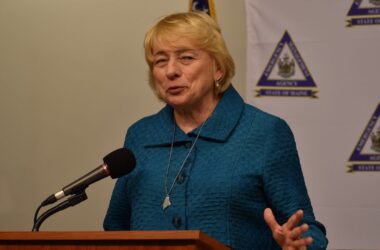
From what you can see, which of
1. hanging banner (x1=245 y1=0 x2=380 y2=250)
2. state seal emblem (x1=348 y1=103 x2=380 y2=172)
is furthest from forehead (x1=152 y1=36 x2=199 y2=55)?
state seal emblem (x1=348 y1=103 x2=380 y2=172)

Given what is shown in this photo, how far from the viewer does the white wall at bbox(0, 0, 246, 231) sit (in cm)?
405

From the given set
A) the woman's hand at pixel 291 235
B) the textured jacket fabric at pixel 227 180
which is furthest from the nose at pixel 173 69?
the woman's hand at pixel 291 235

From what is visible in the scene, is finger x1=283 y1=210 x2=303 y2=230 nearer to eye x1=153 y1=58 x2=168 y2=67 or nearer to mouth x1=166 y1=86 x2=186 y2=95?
mouth x1=166 y1=86 x2=186 y2=95

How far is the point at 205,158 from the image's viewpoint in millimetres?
2502

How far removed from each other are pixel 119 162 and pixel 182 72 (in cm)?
45

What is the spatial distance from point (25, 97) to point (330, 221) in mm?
1859

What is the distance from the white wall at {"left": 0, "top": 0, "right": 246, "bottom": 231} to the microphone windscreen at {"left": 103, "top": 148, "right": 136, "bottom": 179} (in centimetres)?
169

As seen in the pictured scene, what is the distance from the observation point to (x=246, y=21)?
149 inches

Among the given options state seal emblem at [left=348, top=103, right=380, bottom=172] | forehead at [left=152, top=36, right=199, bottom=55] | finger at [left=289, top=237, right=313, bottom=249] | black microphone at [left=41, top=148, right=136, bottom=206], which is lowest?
finger at [left=289, top=237, right=313, bottom=249]

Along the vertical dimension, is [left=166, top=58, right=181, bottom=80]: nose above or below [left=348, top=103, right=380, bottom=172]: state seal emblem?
above

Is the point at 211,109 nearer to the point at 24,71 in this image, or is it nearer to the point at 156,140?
the point at 156,140

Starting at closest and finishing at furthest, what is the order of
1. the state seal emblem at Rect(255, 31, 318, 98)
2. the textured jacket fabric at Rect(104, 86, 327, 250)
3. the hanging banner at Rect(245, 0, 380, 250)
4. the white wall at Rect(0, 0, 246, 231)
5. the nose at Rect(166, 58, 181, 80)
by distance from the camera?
1. the textured jacket fabric at Rect(104, 86, 327, 250)
2. the nose at Rect(166, 58, 181, 80)
3. the hanging banner at Rect(245, 0, 380, 250)
4. the state seal emblem at Rect(255, 31, 318, 98)
5. the white wall at Rect(0, 0, 246, 231)

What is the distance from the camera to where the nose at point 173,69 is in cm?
256

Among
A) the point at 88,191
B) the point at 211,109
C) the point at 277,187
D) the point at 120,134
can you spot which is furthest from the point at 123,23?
the point at 277,187
